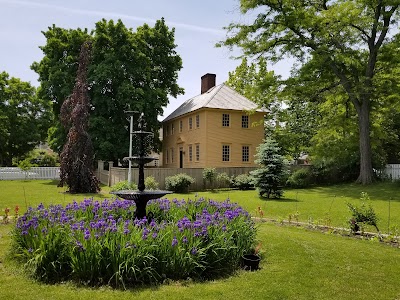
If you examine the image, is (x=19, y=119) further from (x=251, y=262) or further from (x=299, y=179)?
(x=251, y=262)

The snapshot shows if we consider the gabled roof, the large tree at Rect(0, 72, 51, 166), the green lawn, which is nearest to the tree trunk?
the gabled roof

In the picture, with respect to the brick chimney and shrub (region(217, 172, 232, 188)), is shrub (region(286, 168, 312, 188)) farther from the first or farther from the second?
the brick chimney

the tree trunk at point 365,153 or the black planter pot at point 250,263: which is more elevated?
the tree trunk at point 365,153

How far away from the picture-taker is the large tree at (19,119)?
41.7 m

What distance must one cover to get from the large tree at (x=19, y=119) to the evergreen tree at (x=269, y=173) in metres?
29.0

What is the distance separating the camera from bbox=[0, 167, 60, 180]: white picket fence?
33.3 m

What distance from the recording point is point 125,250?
5387mm

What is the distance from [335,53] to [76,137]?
55.8ft

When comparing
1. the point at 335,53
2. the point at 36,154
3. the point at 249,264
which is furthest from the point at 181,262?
the point at 36,154

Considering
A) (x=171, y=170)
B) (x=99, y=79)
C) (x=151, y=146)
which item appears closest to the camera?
(x=171, y=170)

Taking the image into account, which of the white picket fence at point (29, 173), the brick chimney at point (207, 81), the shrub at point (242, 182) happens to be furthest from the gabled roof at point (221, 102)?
the white picket fence at point (29, 173)

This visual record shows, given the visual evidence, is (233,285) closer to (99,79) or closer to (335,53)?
(335,53)

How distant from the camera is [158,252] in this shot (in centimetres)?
562

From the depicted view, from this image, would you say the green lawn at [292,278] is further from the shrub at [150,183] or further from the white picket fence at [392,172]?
the white picket fence at [392,172]
